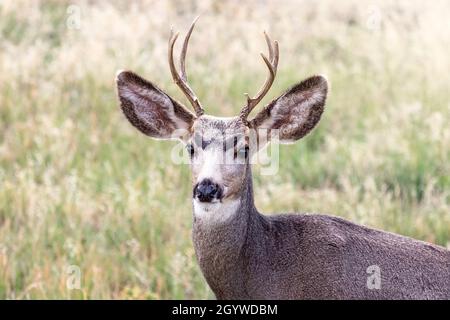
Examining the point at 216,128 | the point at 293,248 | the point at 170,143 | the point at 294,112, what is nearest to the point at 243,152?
the point at 216,128

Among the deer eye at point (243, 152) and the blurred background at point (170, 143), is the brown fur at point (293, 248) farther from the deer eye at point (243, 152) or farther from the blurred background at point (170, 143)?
the blurred background at point (170, 143)

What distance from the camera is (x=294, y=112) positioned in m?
4.99

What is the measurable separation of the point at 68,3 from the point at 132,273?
23.7ft

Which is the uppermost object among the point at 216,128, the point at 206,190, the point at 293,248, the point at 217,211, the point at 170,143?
the point at 216,128

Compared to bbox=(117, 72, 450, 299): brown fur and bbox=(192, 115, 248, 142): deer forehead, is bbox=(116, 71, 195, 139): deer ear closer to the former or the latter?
bbox=(117, 72, 450, 299): brown fur

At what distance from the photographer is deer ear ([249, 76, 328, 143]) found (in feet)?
16.1

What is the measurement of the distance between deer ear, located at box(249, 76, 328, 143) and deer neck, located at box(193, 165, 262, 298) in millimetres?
302

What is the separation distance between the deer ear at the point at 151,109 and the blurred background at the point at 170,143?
132 centimetres

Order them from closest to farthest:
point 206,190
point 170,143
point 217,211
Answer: point 206,190
point 217,211
point 170,143

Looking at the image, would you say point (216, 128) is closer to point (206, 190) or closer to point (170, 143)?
point (206, 190)

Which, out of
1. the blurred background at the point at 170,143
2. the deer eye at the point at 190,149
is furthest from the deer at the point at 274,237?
the blurred background at the point at 170,143

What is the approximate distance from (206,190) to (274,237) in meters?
0.68

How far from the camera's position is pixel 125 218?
283 inches

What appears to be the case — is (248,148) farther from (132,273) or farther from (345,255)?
(132,273)
